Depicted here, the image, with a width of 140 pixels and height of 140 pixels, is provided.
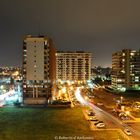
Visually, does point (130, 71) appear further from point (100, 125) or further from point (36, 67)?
point (100, 125)

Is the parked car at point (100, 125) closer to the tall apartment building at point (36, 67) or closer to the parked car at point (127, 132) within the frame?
the parked car at point (127, 132)

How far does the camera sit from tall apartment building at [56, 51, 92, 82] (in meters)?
142

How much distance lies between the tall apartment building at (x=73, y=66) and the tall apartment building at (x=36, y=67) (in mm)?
69393

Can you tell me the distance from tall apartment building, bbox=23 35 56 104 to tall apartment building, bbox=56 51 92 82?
6939 centimetres

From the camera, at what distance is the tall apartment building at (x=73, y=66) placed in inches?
5596

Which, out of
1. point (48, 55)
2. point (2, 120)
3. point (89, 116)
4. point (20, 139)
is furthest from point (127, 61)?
point (20, 139)

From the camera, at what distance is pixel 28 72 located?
237 feet

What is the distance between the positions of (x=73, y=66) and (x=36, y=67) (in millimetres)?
72654

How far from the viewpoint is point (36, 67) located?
7212 centimetres

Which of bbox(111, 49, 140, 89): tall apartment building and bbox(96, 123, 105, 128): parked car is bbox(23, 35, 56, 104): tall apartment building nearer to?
bbox(96, 123, 105, 128): parked car

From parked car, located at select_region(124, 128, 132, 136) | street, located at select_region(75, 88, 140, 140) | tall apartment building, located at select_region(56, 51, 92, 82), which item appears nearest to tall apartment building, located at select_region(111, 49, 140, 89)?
tall apartment building, located at select_region(56, 51, 92, 82)

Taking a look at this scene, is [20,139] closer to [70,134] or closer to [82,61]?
[70,134]

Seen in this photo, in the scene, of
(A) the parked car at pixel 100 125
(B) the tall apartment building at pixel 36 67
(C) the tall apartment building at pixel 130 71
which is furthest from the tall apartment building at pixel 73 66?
(A) the parked car at pixel 100 125

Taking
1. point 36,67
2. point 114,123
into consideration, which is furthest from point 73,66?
point 114,123
